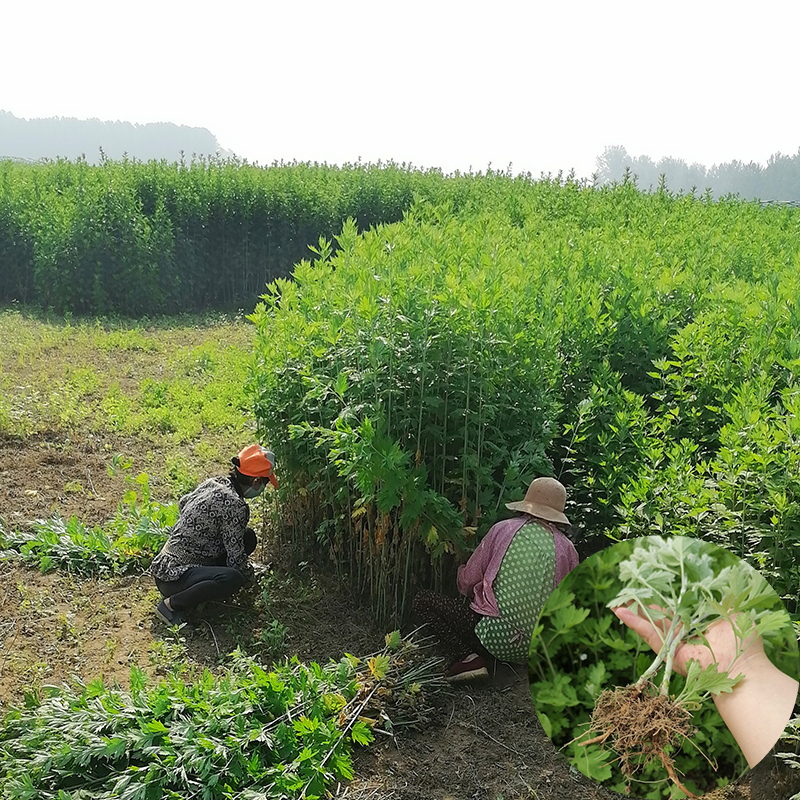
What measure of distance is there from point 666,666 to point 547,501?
233 cm

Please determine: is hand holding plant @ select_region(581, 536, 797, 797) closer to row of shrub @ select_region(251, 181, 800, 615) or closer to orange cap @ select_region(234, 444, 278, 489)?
row of shrub @ select_region(251, 181, 800, 615)

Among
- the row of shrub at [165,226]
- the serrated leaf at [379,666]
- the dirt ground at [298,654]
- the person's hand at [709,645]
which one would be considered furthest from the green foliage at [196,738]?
the row of shrub at [165,226]

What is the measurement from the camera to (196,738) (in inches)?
143

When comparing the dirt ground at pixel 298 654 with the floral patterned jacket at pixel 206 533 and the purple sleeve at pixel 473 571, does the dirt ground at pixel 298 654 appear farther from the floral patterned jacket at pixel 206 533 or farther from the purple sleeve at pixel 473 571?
the purple sleeve at pixel 473 571

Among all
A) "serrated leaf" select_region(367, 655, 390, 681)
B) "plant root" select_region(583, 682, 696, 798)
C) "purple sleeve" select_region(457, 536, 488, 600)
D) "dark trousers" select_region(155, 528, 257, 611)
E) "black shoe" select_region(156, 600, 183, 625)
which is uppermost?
"plant root" select_region(583, 682, 696, 798)

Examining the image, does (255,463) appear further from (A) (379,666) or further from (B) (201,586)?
(A) (379,666)

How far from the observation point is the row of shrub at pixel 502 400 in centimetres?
393

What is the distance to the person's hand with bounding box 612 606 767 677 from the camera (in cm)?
191

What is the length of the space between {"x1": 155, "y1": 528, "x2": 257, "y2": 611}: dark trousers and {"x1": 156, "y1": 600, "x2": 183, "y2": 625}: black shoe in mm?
40

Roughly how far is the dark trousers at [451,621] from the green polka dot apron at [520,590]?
15 cm

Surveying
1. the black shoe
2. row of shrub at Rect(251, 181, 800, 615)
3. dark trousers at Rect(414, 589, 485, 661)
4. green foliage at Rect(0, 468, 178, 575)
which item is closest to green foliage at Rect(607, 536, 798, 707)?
row of shrub at Rect(251, 181, 800, 615)

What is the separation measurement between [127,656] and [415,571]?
71.1 inches

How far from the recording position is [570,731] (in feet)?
6.82

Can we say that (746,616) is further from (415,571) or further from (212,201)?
(212,201)
